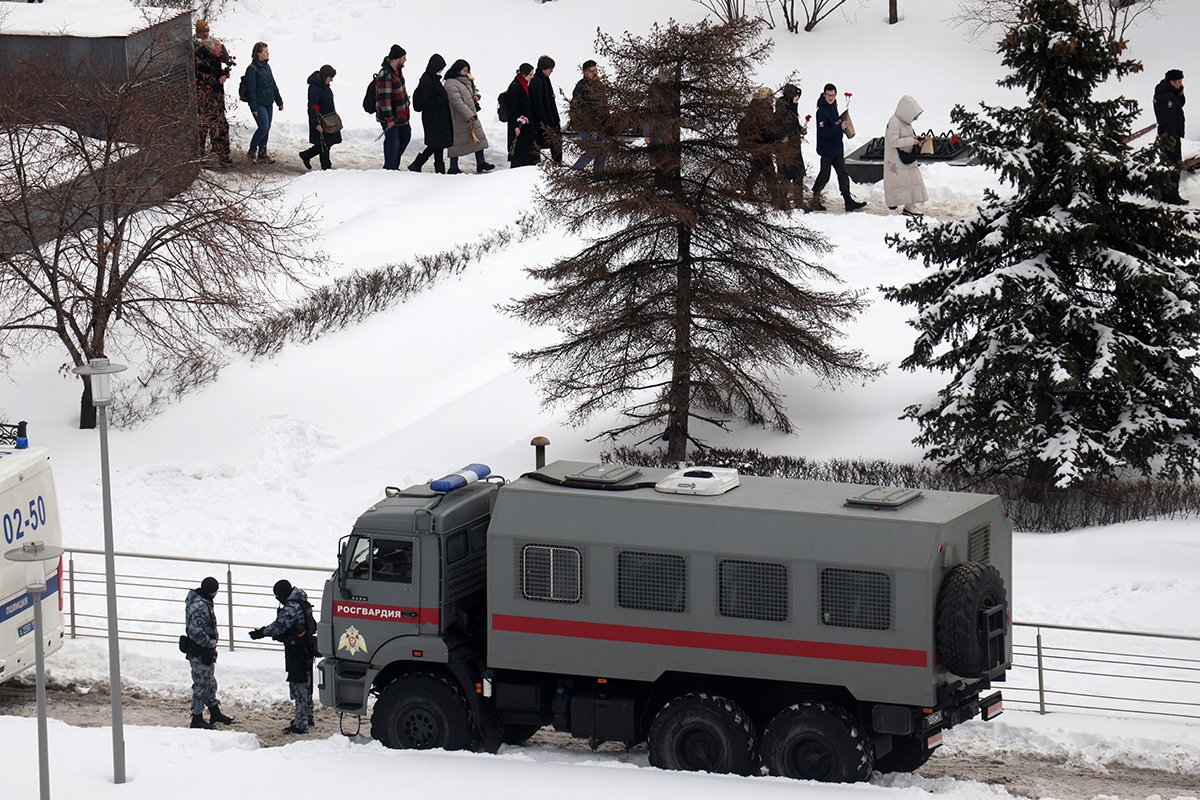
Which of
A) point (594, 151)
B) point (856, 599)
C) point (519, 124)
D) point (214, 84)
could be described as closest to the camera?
point (856, 599)

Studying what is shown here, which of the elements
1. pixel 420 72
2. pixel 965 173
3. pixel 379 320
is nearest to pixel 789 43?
pixel 420 72

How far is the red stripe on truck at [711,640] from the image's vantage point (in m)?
14.8

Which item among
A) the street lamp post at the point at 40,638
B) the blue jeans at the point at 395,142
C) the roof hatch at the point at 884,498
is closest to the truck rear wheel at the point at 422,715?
the street lamp post at the point at 40,638

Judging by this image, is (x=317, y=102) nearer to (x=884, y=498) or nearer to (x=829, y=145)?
(x=829, y=145)

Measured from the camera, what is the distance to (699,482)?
15.6m

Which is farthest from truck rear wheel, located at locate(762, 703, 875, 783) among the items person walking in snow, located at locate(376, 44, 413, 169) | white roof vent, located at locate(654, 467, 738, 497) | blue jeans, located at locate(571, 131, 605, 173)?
person walking in snow, located at locate(376, 44, 413, 169)

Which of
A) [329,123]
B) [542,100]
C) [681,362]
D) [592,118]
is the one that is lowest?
[681,362]

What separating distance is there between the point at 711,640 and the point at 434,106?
2188 centimetres

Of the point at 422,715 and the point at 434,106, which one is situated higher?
the point at 434,106

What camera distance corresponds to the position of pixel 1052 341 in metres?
22.9

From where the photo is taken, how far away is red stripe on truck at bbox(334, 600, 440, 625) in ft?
53.7

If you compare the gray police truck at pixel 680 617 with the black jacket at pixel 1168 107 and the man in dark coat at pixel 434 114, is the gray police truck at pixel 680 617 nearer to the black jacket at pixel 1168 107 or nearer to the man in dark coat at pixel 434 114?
the man in dark coat at pixel 434 114

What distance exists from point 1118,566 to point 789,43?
2880 cm

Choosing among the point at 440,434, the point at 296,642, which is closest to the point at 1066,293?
the point at 440,434
